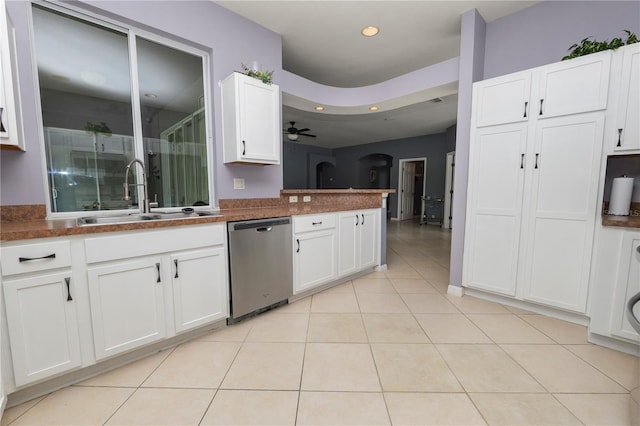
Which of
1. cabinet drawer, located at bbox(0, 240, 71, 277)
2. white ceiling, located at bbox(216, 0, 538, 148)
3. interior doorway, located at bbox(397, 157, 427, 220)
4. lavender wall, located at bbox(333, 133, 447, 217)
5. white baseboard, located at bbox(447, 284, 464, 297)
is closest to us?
cabinet drawer, located at bbox(0, 240, 71, 277)

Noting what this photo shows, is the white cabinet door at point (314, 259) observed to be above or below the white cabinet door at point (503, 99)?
below

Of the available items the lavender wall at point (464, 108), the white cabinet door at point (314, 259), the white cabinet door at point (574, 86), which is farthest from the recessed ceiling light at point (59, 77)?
the white cabinet door at point (574, 86)

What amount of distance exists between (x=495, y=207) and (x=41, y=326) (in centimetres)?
327

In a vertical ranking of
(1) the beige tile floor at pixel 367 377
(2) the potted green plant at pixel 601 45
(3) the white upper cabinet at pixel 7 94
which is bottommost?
(1) the beige tile floor at pixel 367 377

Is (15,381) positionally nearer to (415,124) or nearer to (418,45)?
(418,45)

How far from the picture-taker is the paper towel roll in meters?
1.91

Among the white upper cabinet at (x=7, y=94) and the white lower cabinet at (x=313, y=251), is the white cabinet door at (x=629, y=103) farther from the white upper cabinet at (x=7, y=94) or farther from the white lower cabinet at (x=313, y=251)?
the white upper cabinet at (x=7, y=94)

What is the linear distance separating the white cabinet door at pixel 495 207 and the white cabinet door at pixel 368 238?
1.05 metres

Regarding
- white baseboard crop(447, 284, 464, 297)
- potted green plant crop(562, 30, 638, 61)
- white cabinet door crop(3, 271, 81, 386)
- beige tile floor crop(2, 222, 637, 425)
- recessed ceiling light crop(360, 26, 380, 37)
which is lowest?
beige tile floor crop(2, 222, 637, 425)

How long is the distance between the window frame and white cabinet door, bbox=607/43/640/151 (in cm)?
322

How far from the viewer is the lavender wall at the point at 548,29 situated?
6.69 ft

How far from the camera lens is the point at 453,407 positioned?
1282 millimetres

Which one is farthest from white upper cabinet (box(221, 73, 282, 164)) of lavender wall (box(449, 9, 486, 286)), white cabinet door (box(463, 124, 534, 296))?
white cabinet door (box(463, 124, 534, 296))

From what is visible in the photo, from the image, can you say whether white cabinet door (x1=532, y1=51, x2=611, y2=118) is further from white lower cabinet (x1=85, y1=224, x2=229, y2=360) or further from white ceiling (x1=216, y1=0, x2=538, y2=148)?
white lower cabinet (x1=85, y1=224, x2=229, y2=360)
